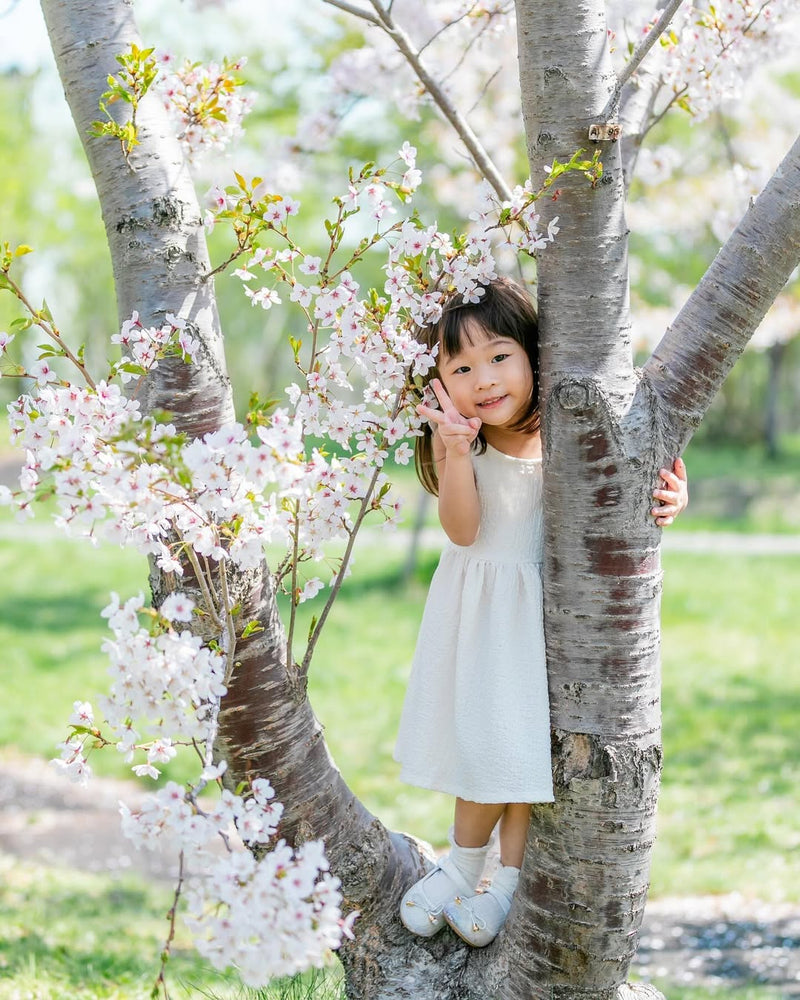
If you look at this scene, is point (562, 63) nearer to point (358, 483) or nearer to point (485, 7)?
point (358, 483)

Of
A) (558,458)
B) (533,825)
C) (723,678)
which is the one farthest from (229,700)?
(723,678)

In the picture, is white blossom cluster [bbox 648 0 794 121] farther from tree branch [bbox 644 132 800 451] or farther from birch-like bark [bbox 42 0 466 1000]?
birch-like bark [bbox 42 0 466 1000]

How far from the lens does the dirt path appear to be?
3.41 m

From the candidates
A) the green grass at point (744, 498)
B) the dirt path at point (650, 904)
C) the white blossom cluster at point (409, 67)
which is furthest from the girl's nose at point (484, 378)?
the green grass at point (744, 498)

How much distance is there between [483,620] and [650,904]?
2.45m

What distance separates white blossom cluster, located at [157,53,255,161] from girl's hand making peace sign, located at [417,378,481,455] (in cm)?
82

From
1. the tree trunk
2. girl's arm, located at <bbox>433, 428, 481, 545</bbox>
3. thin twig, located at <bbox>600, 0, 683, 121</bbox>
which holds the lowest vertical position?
girl's arm, located at <bbox>433, 428, 481, 545</bbox>

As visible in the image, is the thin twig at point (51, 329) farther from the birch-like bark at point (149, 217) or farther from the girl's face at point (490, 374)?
the girl's face at point (490, 374)

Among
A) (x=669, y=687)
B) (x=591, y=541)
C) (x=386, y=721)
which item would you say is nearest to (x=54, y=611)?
(x=386, y=721)

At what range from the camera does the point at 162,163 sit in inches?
83.6

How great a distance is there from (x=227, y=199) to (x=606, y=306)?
78cm

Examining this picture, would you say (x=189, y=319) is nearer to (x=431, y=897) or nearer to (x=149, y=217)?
(x=149, y=217)

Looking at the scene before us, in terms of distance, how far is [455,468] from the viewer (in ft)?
7.27

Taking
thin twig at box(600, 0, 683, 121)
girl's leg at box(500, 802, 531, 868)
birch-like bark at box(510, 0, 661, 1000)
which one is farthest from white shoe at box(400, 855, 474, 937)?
thin twig at box(600, 0, 683, 121)
